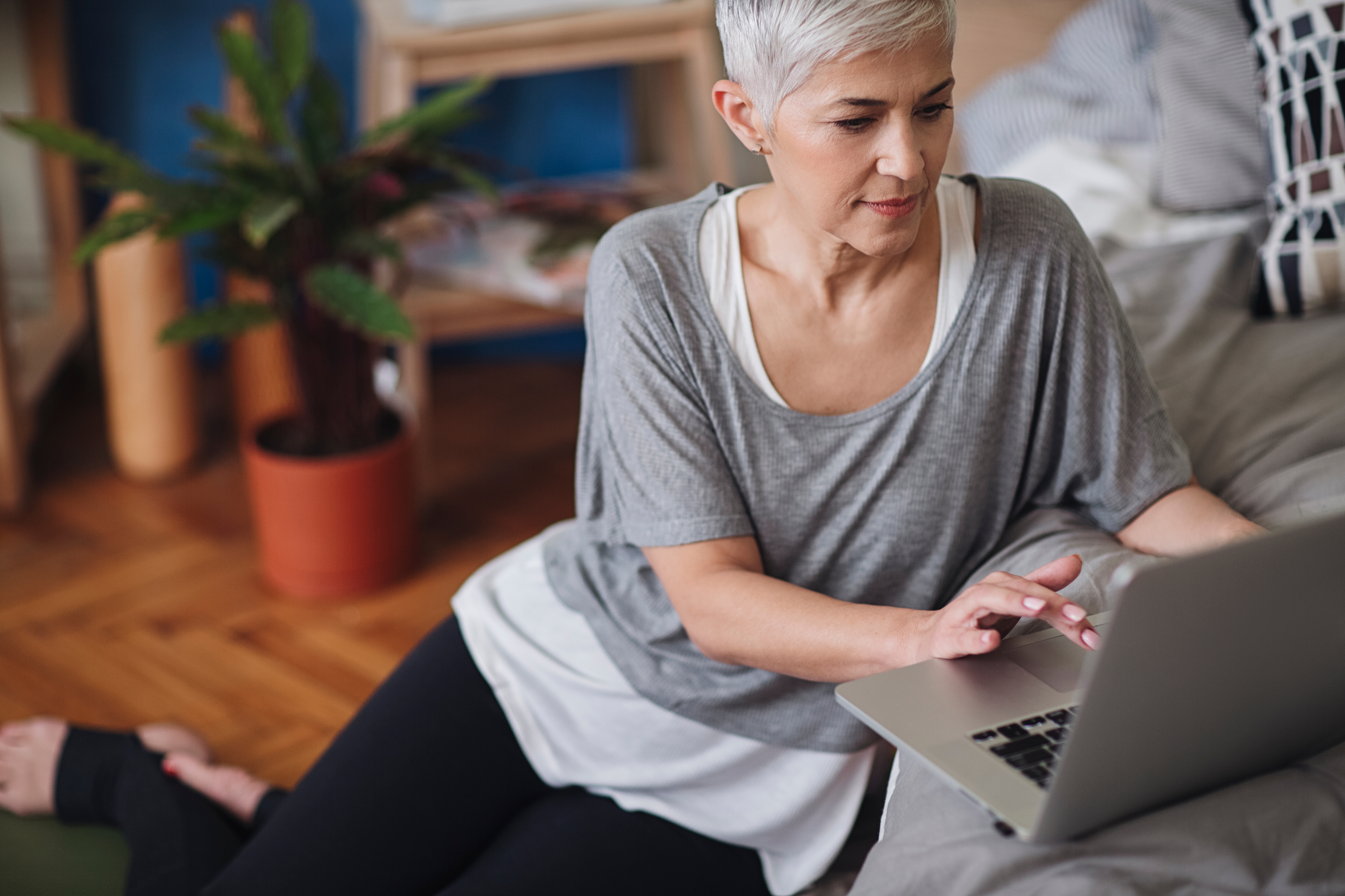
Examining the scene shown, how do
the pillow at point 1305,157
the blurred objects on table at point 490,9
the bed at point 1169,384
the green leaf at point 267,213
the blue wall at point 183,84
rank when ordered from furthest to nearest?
the blue wall at point 183,84 → the blurred objects on table at point 490,9 → the green leaf at point 267,213 → the pillow at point 1305,157 → the bed at point 1169,384

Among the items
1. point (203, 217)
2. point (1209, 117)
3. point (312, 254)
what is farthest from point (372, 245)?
point (1209, 117)

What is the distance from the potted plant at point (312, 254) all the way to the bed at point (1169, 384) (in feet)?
2.85

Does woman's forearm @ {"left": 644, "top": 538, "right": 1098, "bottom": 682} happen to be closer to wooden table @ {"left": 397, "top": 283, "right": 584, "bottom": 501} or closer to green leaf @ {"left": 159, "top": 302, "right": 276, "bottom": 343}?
green leaf @ {"left": 159, "top": 302, "right": 276, "bottom": 343}

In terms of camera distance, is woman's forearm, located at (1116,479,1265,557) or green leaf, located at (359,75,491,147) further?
green leaf, located at (359,75,491,147)

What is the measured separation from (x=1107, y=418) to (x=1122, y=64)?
101cm

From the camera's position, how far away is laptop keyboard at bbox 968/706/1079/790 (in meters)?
0.64

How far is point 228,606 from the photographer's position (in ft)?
6.12

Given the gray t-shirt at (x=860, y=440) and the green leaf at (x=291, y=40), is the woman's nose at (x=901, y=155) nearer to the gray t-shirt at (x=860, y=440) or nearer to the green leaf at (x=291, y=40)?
the gray t-shirt at (x=860, y=440)

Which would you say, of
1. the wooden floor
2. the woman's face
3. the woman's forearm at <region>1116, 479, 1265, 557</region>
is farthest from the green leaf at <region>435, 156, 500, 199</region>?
the woman's forearm at <region>1116, 479, 1265, 557</region>

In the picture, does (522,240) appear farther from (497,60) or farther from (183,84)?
(183,84)

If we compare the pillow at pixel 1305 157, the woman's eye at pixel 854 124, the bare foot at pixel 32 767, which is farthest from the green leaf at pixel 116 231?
Answer: the pillow at pixel 1305 157

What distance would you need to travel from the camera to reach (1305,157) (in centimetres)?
129

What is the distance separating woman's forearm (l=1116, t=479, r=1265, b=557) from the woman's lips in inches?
12.9

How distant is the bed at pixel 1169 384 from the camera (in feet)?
2.02
